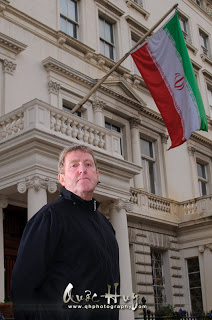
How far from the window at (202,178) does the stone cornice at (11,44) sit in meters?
11.2

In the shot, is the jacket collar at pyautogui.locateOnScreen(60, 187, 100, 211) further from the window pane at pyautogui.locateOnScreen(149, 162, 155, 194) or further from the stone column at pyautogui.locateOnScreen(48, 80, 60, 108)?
the window pane at pyautogui.locateOnScreen(149, 162, 155, 194)

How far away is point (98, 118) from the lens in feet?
55.9

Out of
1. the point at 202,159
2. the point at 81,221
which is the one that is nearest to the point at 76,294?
the point at 81,221

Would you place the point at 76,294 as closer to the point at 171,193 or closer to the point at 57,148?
the point at 57,148

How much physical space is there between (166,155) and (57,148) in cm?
1055

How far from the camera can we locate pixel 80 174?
2523mm

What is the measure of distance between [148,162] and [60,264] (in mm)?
17412

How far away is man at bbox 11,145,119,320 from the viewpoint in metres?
2.07

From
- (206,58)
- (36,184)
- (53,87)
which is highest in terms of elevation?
(206,58)

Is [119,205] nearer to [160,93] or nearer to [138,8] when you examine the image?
[160,93]

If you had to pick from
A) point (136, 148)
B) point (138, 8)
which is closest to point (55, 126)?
point (136, 148)

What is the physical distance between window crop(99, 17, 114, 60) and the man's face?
16644mm

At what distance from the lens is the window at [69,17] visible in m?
17.4

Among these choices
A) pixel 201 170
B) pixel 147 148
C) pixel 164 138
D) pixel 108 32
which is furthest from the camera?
pixel 201 170
